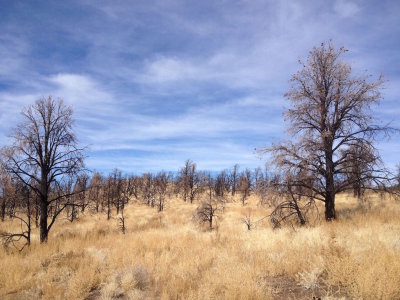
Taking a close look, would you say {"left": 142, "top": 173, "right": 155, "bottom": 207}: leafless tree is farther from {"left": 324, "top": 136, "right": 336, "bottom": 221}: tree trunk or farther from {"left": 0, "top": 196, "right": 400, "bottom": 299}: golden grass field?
{"left": 0, "top": 196, "right": 400, "bottom": 299}: golden grass field

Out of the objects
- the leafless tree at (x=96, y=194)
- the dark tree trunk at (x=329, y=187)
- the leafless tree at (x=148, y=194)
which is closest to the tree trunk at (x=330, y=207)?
the dark tree trunk at (x=329, y=187)

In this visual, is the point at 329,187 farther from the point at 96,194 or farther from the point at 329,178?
the point at 96,194

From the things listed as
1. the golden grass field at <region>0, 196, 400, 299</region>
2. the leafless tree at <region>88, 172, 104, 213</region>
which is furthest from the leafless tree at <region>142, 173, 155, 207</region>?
the golden grass field at <region>0, 196, 400, 299</region>

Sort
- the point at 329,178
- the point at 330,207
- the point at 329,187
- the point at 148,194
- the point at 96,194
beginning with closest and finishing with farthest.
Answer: the point at 329,178, the point at 329,187, the point at 330,207, the point at 96,194, the point at 148,194

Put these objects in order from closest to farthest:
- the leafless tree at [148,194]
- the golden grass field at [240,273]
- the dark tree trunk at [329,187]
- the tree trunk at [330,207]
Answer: the golden grass field at [240,273] → the dark tree trunk at [329,187] → the tree trunk at [330,207] → the leafless tree at [148,194]

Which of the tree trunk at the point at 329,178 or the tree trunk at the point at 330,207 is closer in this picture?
the tree trunk at the point at 329,178

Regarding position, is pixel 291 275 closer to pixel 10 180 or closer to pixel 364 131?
pixel 364 131

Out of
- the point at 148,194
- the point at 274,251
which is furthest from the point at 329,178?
the point at 148,194

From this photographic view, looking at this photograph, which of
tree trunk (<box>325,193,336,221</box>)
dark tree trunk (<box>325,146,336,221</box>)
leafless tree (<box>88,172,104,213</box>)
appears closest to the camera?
dark tree trunk (<box>325,146,336,221</box>)

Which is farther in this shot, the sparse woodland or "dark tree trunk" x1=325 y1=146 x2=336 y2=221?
"dark tree trunk" x1=325 y1=146 x2=336 y2=221

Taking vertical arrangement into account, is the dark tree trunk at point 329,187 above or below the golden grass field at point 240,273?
above

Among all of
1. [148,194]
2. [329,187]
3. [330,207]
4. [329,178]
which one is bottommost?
[148,194]

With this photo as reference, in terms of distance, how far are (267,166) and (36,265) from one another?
31.1 feet

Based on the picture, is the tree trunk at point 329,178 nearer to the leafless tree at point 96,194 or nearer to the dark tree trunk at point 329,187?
the dark tree trunk at point 329,187
